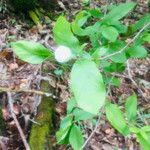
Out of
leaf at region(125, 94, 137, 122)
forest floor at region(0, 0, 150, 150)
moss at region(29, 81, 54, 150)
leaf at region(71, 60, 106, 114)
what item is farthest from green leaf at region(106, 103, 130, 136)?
moss at region(29, 81, 54, 150)

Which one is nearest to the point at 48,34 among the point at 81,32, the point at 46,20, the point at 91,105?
the point at 46,20

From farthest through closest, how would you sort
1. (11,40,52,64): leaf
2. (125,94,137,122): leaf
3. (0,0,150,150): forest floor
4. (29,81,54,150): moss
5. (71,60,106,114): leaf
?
(0,0,150,150): forest floor, (29,81,54,150): moss, (125,94,137,122): leaf, (11,40,52,64): leaf, (71,60,106,114): leaf

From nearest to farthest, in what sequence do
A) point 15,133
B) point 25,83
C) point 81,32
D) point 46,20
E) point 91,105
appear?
1. point 91,105
2. point 81,32
3. point 15,133
4. point 25,83
5. point 46,20

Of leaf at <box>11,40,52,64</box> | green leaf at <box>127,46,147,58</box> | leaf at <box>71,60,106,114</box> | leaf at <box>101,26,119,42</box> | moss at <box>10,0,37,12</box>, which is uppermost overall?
moss at <box>10,0,37,12</box>

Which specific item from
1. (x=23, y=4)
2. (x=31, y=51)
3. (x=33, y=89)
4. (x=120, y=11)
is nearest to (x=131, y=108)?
(x=120, y=11)

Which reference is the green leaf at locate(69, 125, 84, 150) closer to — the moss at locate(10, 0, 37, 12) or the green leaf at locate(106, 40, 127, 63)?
the green leaf at locate(106, 40, 127, 63)

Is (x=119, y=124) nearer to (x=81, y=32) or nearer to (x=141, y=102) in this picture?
(x=81, y=32)
